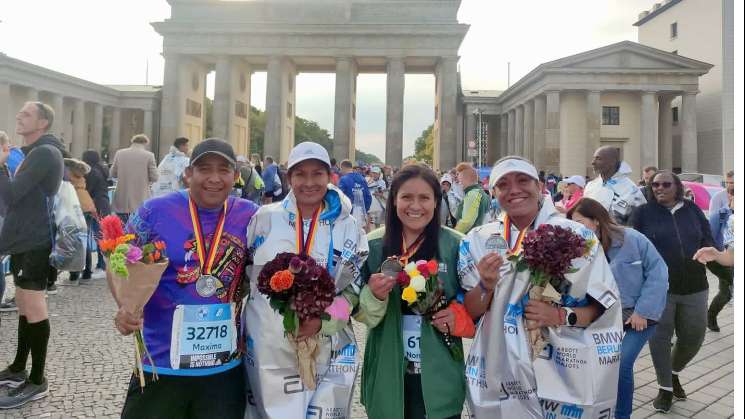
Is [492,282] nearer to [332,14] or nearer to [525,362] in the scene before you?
[525,362]

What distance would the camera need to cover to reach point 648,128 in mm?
42531

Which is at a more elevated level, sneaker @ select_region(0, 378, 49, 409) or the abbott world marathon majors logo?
the abbott world marathon majors logo

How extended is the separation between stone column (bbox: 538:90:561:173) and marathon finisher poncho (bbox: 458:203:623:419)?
132ft

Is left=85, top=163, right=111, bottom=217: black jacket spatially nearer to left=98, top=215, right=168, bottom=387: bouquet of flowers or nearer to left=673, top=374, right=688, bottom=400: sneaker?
left=98, top=215, right=168, bottom=387: bouquet of flowers

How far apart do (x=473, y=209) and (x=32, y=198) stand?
248 inches

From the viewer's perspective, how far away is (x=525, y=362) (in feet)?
9.63

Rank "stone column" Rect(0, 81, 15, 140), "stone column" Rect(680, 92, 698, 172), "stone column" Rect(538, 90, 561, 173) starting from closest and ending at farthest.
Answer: "stone column" Rect(0, 81, 15, 140)
"stone column" Rect(538, 90, 561, 173)
"stone column" Rect(680, 92, 698, 172)

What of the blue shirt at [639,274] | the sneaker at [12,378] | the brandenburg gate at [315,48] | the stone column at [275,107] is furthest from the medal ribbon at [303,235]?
the stone column at [275,107]

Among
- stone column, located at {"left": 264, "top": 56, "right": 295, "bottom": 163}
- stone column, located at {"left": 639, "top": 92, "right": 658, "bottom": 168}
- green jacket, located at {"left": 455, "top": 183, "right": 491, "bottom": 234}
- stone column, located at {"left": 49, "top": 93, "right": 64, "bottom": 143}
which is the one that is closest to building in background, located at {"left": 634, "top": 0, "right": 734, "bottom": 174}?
stone column, located at {"left": 639, "top": 92, "right": 658, "bottom": 168}

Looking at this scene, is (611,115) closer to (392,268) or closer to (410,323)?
(410,323)

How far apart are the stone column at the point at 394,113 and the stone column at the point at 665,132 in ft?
79.6

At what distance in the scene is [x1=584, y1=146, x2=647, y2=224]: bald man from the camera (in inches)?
263

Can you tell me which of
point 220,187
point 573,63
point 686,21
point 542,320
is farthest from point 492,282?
point 686,21

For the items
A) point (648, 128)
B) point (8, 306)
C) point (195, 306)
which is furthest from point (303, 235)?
point (648, 128)
